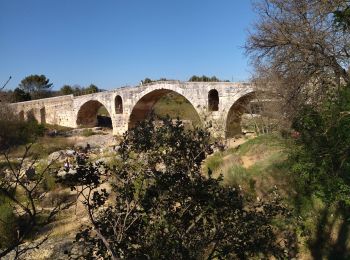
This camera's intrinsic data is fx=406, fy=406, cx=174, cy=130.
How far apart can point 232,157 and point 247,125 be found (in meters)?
10.0

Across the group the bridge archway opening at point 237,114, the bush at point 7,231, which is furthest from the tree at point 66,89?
the bush at point 7,231

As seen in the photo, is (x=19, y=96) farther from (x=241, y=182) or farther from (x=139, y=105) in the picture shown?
(x=241, y=182)

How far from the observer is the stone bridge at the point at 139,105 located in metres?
22.4

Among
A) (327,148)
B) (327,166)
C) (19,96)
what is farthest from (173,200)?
(19,96)

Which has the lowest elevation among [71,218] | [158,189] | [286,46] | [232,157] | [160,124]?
[71,218]

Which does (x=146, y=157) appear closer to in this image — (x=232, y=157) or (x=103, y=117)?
(x=232, y=157)

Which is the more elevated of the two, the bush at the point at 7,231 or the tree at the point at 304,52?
the tree at the point at 304,52

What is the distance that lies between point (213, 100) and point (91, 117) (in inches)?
690

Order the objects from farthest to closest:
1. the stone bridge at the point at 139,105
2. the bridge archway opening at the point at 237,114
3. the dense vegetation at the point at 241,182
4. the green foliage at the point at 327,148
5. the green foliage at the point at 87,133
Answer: the green foliage at the point at 87,133 < the stone bridge at the point at 139,105 < the bridge archway opening at the point at 237,114 < the green foliage at the point at 327,148 < the dense vegetation at the point at 241,182

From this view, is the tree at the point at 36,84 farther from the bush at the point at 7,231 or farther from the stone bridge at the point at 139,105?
the bush at the point at 7,231

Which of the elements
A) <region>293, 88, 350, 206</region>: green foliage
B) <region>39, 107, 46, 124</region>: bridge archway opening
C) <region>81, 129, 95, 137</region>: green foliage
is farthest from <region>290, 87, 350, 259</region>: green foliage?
<region>39, 107, 46, 124</region>: bridge archway opening

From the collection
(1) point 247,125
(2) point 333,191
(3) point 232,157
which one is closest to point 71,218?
(3) point 232,157

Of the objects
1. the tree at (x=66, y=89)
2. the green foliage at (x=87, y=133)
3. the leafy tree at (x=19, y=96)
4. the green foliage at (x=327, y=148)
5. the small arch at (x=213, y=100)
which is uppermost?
the tree at (x=66, y=89)

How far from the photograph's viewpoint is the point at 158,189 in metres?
3.39
